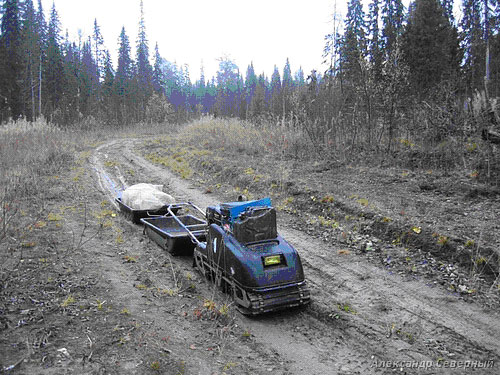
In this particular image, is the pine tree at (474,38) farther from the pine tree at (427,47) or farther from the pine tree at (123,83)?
the pine tree at (123,83)

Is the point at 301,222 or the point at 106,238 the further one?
the point at 301,222

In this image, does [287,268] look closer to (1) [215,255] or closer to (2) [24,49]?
(1) [215,255]

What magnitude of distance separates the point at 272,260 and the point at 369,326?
4.20ft

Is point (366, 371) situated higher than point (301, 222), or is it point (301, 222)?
point (301, 222)

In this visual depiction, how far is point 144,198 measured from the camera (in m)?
7.95

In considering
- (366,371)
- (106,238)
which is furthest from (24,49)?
(366,371)

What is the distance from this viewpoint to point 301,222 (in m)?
7.80

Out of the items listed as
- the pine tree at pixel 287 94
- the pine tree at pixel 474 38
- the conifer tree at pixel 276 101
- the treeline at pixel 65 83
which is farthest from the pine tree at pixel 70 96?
the pine tree at pixel 474 38

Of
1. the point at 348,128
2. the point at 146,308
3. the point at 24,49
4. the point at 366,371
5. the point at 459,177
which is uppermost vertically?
the point at 24,49

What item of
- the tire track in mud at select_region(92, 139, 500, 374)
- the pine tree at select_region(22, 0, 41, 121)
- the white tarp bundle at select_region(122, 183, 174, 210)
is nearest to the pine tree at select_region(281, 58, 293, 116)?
the white tarp bundle at select_region(122, 183, 174, 210)

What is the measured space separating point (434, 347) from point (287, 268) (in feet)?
5.51

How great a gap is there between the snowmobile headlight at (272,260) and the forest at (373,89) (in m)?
6.47

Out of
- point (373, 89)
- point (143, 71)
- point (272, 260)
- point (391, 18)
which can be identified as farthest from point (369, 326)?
point (143, 71)

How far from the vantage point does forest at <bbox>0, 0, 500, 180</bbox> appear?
10.8m
